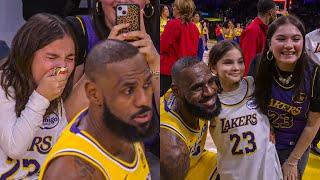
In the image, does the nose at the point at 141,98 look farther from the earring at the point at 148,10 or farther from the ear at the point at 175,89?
the ear at the point at 175,89

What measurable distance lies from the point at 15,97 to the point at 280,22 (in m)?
0.85

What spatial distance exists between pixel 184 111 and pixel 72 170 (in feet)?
1.59

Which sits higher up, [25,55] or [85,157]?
[25,55]

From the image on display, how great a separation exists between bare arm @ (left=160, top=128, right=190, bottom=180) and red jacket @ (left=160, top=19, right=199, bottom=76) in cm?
17

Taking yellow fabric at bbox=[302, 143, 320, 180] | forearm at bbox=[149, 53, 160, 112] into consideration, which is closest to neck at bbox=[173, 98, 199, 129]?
forearm at bbox=[149, 53, 160, 112]

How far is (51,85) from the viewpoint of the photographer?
96cm

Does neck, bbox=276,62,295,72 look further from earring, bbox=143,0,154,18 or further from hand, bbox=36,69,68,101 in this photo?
hand, bbox=36,69,68,101

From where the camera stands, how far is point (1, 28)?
95cm

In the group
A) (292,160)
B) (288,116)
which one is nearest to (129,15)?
(288,116)

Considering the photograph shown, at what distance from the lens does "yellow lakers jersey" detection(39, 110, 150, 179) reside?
932 mm

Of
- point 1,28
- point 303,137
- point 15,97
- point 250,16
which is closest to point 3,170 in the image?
point 15,97

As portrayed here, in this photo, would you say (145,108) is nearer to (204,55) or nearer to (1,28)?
(1,28)

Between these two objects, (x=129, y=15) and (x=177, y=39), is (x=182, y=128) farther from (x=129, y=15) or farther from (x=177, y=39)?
(x=129, y=15)

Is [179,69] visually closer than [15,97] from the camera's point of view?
No
